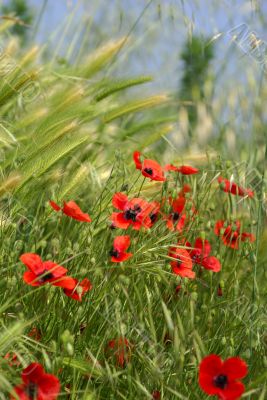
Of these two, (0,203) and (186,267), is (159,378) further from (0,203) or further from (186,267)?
(0,203)

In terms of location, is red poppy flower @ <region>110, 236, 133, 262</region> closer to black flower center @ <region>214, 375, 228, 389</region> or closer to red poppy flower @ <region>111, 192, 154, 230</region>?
red poppy flower @ <region>111, 192, 154, 230</region>

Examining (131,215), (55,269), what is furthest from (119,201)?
(55,269)

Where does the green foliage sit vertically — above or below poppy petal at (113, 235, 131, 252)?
below

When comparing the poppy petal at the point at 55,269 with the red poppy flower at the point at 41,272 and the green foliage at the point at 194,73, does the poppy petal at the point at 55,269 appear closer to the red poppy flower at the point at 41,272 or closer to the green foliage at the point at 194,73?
the red poppy flower at the point at 41,272

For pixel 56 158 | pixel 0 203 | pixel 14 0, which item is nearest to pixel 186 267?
pixel 56 158

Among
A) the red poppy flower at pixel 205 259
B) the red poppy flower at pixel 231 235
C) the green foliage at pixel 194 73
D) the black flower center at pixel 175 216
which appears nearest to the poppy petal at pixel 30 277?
the red poppy flower at pixel 205 259

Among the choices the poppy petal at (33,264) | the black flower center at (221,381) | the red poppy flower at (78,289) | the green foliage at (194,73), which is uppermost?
the poppy petal at (33,264)

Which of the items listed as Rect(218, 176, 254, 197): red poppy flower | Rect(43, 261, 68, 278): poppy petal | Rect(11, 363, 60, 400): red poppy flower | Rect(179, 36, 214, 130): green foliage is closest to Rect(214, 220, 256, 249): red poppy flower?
Rect(218, 176, 254, 197): red poppy flower

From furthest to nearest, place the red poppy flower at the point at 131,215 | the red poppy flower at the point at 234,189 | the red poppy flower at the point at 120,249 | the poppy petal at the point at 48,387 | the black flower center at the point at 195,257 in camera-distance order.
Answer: the red poppy flower at the point at 234,189 < the black flower center at the point at 195,257 < the red poppy flower at the point at 131,215 < the red poppy flower at the point at 120,249 < the poppy petal at the point at 48,387
